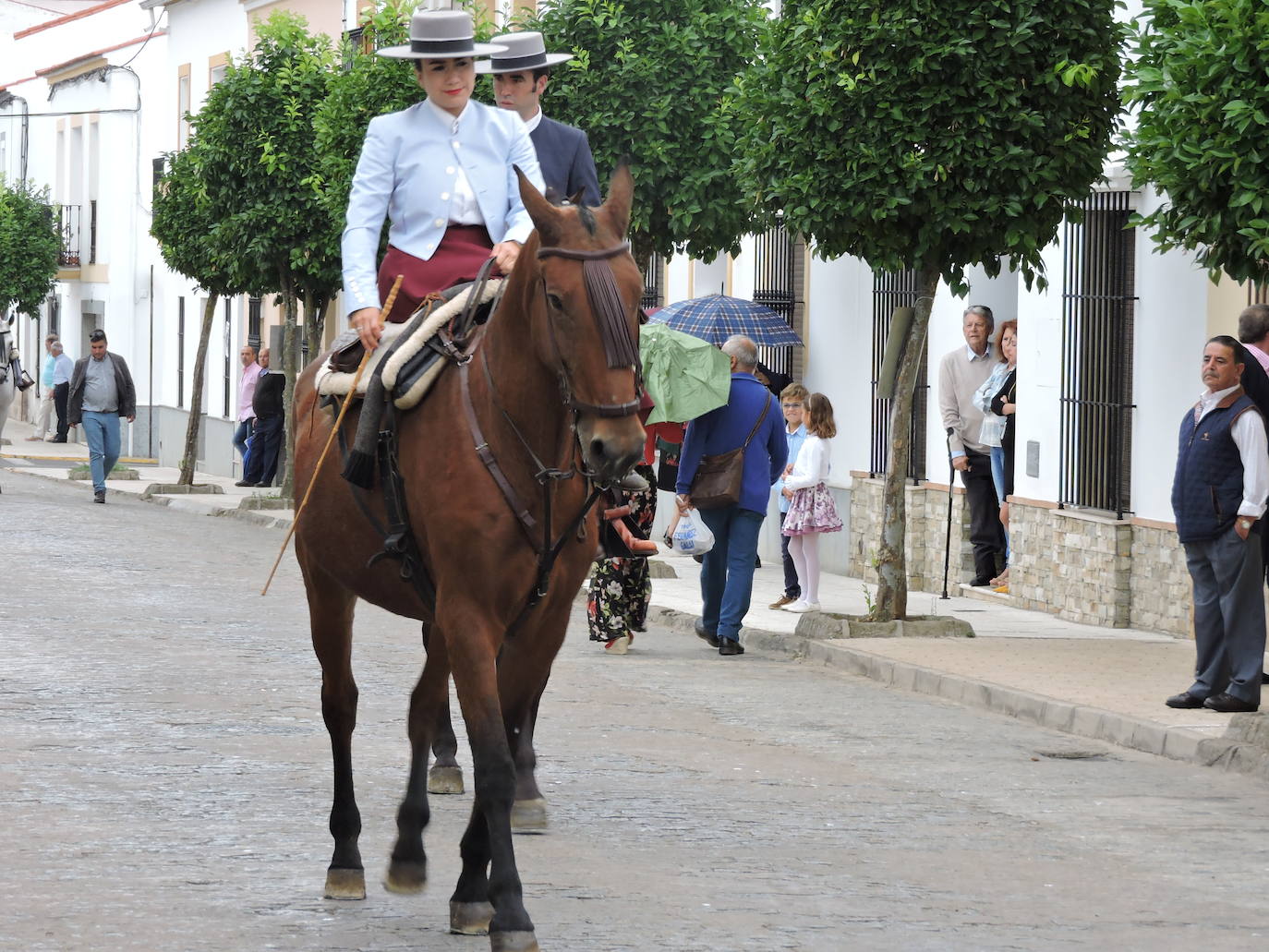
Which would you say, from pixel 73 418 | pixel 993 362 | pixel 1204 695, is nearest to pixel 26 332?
pixel 73 418

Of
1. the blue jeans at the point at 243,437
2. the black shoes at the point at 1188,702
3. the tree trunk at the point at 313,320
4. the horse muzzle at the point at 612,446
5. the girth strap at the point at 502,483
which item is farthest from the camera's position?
the blue jeans at the point at 243,437

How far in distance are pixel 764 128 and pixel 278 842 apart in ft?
28.0

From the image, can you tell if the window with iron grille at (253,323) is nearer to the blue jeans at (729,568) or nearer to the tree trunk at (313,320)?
the tree trunk at (313,320)

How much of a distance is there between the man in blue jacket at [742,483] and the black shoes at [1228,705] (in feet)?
12.3


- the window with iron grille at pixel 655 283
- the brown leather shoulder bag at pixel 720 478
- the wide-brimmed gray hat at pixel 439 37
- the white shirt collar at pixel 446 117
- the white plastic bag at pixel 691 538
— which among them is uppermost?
the window with iron grille at pixel 655 283

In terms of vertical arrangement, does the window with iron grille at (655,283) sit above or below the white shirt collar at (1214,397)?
above

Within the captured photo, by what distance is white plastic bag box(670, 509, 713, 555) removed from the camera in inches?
561

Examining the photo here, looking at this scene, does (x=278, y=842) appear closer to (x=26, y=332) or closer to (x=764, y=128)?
(x=764, y=128)

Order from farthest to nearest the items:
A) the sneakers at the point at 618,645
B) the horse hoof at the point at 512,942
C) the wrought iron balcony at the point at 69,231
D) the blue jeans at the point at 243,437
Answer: the wrought iron balcony at the point at 69,231, the blue jeans at the point at 243,437, the sneakers at the point at 618,645, the horse hoof at the point at 512,942

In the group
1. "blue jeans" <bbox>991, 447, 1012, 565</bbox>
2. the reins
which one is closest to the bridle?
the reins

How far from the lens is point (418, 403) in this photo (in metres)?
6.78

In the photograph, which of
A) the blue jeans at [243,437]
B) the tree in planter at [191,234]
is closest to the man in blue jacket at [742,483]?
the tree in planter at [191,234]

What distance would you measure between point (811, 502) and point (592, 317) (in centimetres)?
1107

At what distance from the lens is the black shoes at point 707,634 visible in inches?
597
